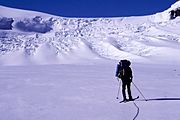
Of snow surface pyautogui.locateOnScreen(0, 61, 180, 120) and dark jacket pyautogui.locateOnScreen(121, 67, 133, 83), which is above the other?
dark jacket pyautogui.locateOnScreen(121, 67, 133, 83)

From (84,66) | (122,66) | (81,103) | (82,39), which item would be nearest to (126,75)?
(122,66)

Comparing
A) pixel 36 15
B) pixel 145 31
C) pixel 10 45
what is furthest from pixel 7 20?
pixel 145 31

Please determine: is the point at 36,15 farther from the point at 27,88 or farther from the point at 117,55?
Result: the point at 27,88

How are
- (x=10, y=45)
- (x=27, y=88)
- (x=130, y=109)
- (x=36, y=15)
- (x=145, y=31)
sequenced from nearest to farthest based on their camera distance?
1. (x=130, y=109)
2. (x=27, y=88)
3. (x=10, y=45)
4. (x=145, y=31)
5. (x=36, y=15)

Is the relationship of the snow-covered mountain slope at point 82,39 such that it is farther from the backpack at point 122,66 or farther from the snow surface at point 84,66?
the backpack at point 122,66

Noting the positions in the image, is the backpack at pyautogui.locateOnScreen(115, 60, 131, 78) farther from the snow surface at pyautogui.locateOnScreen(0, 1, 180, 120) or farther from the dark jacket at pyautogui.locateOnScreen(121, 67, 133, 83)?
the snow surface at pyautogui.locateOnScreen(0, 1, 180, 120)

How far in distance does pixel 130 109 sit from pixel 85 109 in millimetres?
1182

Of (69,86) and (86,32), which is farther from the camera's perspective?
(86,32)

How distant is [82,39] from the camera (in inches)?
1641

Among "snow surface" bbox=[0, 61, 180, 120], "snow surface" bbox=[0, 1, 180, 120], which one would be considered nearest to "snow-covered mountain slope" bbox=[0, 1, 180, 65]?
"snow surface" bbox=[0, 1, 180, 120]

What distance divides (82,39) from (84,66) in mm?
16808

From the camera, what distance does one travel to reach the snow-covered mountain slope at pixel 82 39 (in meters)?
35.5

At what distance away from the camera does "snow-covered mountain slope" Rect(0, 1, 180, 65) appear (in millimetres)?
35531

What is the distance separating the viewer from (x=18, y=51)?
A: 124 feet
